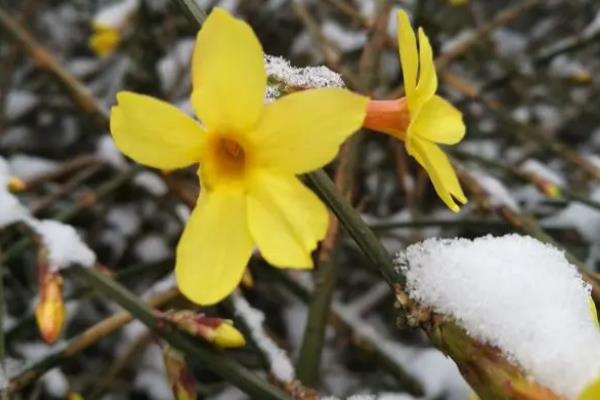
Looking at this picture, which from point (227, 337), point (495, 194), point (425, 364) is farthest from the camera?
point (425, 364)

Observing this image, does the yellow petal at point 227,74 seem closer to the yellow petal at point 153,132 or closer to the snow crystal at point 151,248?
the yellow petal at point 153,132

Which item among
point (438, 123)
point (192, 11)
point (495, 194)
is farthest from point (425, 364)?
point (192, 11)

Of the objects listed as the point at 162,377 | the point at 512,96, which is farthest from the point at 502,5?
the point at 162,377

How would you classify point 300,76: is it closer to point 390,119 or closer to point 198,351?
point 390,119

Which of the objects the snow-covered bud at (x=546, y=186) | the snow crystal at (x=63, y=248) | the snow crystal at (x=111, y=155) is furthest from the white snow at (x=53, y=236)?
the snow-covered bud at (x=546, y=186)

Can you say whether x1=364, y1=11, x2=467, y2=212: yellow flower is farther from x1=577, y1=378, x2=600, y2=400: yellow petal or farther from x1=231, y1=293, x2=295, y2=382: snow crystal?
x1=231, y1=293, x2=295, y2=382: snow crystal

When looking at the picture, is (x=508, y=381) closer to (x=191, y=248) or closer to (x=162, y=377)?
(x=191, y=248)
